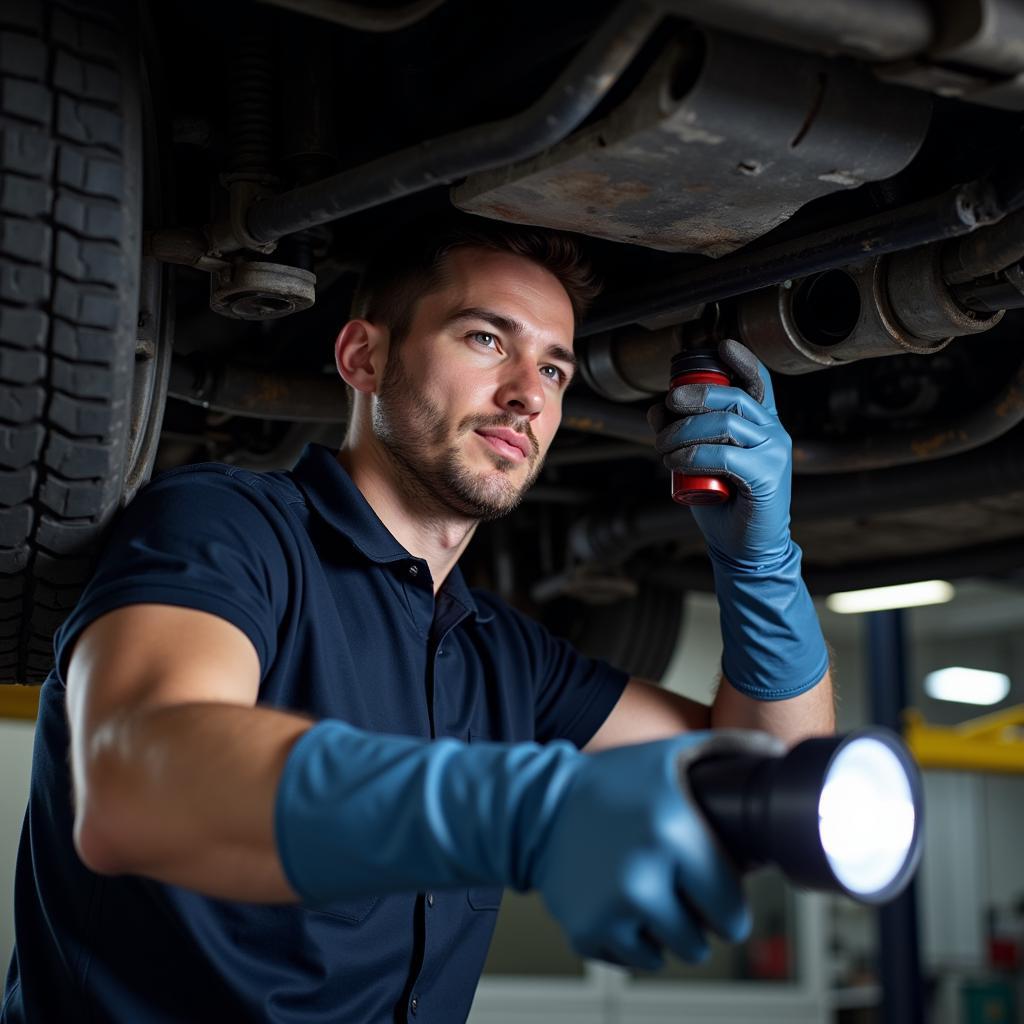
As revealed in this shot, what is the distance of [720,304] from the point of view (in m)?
1.56

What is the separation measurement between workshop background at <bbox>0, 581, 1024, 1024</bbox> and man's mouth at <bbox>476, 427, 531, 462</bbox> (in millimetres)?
4214

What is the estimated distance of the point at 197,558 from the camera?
1.07 meters

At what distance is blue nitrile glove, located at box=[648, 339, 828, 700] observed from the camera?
56.3 inches

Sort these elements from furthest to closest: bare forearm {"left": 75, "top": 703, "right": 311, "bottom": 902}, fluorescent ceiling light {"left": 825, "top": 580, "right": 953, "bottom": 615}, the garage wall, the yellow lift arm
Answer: the garage wall, the yellow lift arm, fluorescent ceiling light {"left": 825, "top": 580, "right": 953, "bottom": 615}, bare forearm {"left": 75, "top": 703, "right": 311, "bottom": 902}

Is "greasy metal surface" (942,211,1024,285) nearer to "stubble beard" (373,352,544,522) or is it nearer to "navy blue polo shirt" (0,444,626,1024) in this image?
"stubble beard" (373,352,544,522)

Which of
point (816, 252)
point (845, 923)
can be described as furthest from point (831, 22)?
point (845, 923)

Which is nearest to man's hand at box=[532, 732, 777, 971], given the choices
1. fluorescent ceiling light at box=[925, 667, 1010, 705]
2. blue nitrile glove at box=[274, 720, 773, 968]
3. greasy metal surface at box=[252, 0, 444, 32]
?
blue nitrile glove at box=[274, 720, 773, 968]

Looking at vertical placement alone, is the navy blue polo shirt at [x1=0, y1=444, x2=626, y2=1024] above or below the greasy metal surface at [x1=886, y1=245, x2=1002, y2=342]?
below

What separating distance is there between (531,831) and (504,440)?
2.53 ft

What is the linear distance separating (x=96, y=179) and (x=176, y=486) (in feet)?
1.00

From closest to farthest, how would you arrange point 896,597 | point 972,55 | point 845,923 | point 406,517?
point 972,55, point 406,517, point 896,597, point 845,923

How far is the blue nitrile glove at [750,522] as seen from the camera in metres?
1.43

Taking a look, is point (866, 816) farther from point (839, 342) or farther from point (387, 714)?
point (839, 342)

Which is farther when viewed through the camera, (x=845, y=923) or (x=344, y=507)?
(x=845, y=923)
